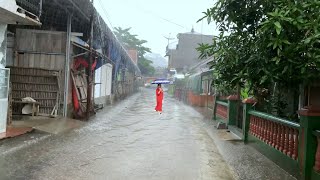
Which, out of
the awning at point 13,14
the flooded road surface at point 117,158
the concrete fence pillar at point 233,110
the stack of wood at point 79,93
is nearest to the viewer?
the flooded road surface at point 117,158

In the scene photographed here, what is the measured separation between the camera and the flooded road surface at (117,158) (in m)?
6.61

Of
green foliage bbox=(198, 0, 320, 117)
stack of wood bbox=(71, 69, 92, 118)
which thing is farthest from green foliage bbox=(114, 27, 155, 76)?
green foliage bbox=(198, 0, 320, 117)

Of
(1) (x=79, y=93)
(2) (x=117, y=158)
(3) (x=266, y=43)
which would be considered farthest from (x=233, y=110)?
(3) (x=266, y=43)

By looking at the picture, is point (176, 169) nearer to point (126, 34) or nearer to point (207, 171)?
point (207, 171)

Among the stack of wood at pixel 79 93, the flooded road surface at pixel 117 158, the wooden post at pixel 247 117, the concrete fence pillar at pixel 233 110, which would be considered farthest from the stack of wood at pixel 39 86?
the wooden post at pixel 247 117

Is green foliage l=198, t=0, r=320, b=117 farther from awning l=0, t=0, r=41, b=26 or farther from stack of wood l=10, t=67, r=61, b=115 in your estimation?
stack of wood l=10, t=67, r=61, b=115

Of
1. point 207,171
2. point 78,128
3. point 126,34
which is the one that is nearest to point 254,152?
point 207,171

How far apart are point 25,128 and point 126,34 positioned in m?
59.9

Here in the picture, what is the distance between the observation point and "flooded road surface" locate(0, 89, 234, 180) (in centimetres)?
661

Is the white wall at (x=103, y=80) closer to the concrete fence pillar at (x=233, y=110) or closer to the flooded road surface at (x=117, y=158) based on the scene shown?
the concrete fence pillar at (x=233, y=110)

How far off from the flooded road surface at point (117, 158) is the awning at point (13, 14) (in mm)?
3085

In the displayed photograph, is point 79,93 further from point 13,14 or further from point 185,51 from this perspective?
point 185,51

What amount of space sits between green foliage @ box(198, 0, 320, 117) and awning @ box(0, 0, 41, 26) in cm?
452

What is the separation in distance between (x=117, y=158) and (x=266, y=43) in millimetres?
4090
